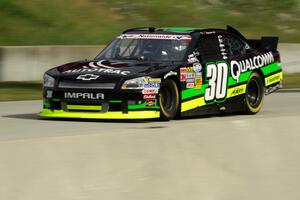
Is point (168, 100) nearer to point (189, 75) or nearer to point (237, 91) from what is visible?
point (189, 75)

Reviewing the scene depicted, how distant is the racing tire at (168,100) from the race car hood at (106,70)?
25 cm

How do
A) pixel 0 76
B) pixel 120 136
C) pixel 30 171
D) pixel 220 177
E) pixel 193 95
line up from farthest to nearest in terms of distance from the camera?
pixel 0 76
pixel 193 95
pixel 220 177
pixel 120 136
pixel 30 171

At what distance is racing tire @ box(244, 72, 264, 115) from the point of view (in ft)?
47.2

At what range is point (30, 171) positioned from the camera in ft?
25.9

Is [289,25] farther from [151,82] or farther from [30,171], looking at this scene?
[30,171]

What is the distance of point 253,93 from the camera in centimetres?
1462

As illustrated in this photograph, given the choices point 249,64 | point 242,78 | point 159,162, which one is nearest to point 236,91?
point 242,78

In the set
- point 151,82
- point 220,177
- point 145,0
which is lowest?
point 220,177

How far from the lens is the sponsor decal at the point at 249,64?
13883 millimetres

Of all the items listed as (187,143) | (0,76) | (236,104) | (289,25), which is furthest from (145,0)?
(187,143)

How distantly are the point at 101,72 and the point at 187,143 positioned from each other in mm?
3401

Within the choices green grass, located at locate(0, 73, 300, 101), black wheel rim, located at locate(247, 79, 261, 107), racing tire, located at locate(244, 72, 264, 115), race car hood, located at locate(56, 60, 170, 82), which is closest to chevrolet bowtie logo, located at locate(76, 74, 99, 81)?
race car hood, located at locate(56, 60, 170, 82)

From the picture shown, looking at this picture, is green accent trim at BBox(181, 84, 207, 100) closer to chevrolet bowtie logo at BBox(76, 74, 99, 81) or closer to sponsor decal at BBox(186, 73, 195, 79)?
sponsor decal at BBox(186, 73, 195, 79)

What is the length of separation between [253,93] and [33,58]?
8.21 m
